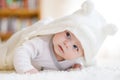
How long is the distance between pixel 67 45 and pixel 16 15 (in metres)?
2.28

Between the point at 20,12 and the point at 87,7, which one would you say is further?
the point at 20,12

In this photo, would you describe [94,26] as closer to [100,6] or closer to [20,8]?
[100,6]

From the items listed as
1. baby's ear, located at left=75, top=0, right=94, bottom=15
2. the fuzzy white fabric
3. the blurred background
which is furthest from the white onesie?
the blurred background

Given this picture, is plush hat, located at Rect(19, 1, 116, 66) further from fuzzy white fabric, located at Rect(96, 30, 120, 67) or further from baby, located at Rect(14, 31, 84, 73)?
fuzzy white fabric, located at Rect(96, 30, 120, 67)

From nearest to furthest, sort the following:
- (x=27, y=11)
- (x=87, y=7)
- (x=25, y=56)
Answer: (x=25, y=56) < (x=87, y=7) < (x=27, y=11)

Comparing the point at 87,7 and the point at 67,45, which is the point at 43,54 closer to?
the point at 67,45

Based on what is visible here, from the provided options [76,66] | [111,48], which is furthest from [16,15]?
[76,66]

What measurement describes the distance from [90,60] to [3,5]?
2161 mm

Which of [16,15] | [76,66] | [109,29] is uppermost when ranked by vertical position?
[16,15]

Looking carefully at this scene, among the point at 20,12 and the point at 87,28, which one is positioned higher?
the point at 20,12

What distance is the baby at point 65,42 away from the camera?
116cm

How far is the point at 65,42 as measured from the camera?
115 cm

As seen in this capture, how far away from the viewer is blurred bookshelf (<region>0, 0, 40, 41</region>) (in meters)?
3.24

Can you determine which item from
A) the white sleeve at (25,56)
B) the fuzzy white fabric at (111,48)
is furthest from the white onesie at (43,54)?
the fuzzy white fabric at (111,48)
